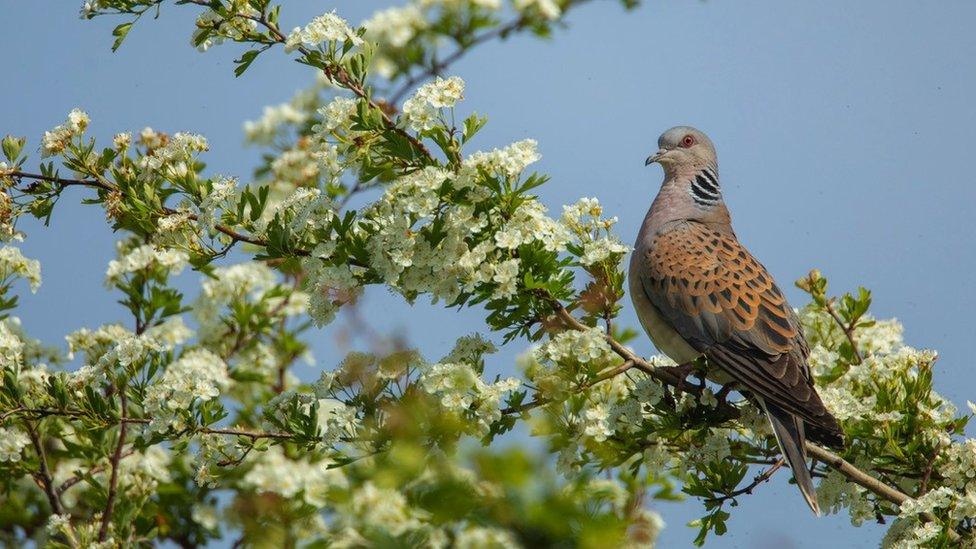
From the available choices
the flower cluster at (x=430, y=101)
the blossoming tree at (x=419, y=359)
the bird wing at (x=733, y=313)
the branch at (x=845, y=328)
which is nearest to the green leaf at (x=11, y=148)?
the blossoming tree at (x=419, y=359)

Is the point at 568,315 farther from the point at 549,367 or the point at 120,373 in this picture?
the point at 120,373

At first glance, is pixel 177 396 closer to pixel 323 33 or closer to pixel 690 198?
pixel 323 33

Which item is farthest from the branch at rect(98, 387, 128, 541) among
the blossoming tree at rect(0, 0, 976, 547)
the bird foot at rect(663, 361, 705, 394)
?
the bird foot at rect(663, 361, 705, 394)

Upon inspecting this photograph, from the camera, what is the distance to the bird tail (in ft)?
14.0

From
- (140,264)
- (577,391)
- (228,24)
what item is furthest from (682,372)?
(140,264)

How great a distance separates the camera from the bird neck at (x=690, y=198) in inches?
233

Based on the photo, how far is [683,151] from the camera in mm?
6375

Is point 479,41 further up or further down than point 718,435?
further up

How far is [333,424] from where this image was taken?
3838 mm

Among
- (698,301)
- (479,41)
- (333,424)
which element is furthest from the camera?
(479,41)

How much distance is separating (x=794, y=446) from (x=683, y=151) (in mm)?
2476

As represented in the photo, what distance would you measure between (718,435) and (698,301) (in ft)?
2.78

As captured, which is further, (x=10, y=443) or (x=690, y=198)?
(x=690, y=198)

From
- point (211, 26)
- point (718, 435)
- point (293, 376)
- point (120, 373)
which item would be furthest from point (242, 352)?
point (718, 435)
